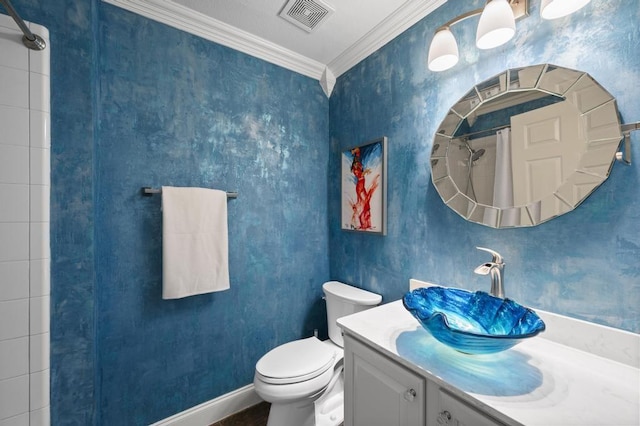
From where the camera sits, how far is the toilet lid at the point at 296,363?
1.18m

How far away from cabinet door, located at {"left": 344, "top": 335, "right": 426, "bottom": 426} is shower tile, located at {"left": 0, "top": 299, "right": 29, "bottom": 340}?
126 cm

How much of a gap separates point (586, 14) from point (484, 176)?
0.59 meters

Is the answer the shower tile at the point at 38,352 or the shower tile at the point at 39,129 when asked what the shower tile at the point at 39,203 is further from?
the shower tile at the point at 38,352

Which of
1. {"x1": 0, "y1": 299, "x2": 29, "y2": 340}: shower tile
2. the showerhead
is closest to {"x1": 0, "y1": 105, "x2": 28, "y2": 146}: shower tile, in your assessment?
{"x1": 0, "y1": 299, "x2": 29, "y2": 340}: shower tile

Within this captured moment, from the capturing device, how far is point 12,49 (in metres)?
0.94

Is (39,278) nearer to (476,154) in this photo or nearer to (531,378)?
(531,378)

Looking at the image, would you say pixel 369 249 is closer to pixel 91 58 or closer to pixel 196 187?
pixel 196 187

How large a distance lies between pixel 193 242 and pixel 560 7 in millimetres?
1801

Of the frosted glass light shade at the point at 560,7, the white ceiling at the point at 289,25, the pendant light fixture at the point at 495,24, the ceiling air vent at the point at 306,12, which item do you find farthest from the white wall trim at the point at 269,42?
the frosted glass light shade at the point at 560,7

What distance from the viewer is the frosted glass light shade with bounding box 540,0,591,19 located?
29.7 inches

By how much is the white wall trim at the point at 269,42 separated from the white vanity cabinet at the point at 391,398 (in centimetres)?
165

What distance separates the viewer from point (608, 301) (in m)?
0.78

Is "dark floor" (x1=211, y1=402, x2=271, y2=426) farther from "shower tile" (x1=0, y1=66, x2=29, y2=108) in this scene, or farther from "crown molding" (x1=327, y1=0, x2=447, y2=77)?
"crown molding" (x1=327, y1=0, x2=447, y2=77)

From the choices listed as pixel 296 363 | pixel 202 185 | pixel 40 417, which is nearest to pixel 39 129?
pixel 202 185
